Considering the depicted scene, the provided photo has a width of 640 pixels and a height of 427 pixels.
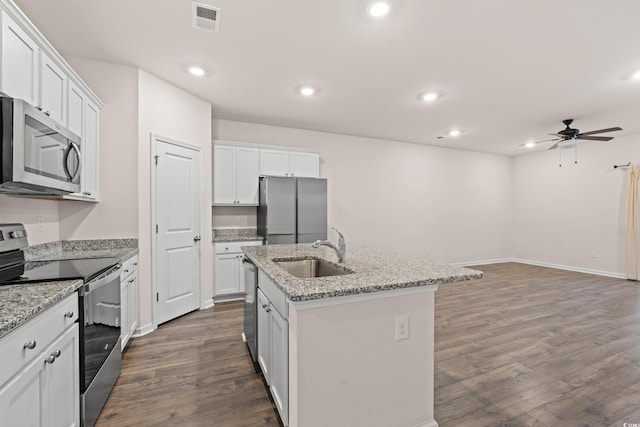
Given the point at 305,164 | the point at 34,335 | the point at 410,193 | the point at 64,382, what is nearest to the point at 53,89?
the point at 34,335

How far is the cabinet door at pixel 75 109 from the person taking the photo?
2.26 metres

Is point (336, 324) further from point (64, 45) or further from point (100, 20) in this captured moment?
point (64, 45)

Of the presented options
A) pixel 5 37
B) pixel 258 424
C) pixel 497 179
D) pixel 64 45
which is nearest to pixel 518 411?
pixel 258 424

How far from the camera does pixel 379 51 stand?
2.62 m

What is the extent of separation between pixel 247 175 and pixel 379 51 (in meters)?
2.56

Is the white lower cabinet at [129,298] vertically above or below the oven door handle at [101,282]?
below

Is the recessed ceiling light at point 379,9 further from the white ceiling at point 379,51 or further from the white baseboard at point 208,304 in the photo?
the white baseboard at point 208,304

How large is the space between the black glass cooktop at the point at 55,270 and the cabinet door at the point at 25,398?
51 cm

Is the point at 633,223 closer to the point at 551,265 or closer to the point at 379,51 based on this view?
the point at 551,265

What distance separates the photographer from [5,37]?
1548 mm

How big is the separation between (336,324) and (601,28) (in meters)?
3.09

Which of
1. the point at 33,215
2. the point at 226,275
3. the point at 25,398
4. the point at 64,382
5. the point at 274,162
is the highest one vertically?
the point at 274,162

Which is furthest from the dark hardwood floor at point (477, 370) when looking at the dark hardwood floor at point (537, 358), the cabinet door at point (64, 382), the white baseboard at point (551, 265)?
the white baseboard at point (551, 265)

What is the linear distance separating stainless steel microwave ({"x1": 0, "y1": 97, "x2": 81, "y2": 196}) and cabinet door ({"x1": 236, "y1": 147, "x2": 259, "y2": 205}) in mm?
2292
